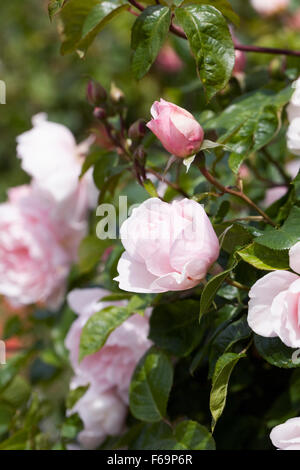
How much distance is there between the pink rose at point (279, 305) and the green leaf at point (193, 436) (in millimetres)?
154

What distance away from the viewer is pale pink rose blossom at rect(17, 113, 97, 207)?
0.87 m

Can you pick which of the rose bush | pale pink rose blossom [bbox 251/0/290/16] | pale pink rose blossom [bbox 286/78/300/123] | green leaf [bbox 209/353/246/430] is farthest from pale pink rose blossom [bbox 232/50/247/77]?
pale pink rose blossom [bbox 251/0/290/16]

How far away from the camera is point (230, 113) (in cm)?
68

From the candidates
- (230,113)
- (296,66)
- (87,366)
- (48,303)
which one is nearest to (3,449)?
(87,366)

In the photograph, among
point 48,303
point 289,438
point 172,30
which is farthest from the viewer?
point 48,303

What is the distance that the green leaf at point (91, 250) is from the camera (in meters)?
0.86

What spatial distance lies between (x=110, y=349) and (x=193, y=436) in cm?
18

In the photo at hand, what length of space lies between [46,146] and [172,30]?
305mm

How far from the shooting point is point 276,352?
1.66 feet

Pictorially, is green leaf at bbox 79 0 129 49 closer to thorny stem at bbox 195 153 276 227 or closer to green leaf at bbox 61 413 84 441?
thorny stem at bbox 195 153 276 227

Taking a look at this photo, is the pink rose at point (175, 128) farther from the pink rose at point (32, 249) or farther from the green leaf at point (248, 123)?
the pink rose at point (32, 249)

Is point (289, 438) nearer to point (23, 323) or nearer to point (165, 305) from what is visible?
point (165, 305)

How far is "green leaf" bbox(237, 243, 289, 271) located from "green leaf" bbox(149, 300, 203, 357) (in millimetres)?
131

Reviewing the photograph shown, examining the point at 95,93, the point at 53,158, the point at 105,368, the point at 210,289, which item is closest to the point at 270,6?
the point at 53,158
